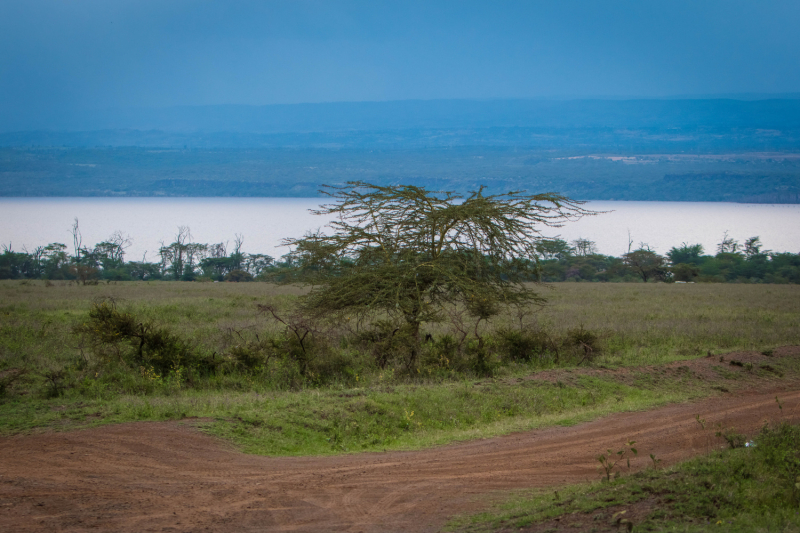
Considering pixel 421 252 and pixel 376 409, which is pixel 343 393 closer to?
pixel 376 409

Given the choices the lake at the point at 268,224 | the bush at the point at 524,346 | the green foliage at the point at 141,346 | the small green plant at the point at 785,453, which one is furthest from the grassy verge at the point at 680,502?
the lake at the point at 268,224

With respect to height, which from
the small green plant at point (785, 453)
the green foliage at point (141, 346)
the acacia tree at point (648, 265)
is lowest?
the small green plant at point (785, 453)

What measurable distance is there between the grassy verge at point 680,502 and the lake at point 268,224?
279 feet

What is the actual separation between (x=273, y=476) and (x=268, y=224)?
5048 inches

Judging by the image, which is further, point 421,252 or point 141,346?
point 421,252

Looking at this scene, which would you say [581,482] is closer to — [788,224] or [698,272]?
[698,272]

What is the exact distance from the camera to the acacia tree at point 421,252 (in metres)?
14.2

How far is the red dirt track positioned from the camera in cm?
A: 626

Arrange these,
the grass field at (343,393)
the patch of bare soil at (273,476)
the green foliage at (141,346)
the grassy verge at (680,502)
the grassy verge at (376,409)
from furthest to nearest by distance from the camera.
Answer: the green foliage at (141,346)
the grass field at (343,393)
the grassy verge at (376,409)
the patch of bare soil at (273,476)
the grassy verge at (680,502)

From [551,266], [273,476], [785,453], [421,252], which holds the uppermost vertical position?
[421,252]

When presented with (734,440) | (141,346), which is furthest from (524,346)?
(141,346)

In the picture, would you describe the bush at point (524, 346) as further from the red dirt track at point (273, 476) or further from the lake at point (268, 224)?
the lake at point (268, 224)

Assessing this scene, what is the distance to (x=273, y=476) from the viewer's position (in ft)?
25.0

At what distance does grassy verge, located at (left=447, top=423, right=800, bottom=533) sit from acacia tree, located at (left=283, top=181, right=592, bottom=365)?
7.48 meters
